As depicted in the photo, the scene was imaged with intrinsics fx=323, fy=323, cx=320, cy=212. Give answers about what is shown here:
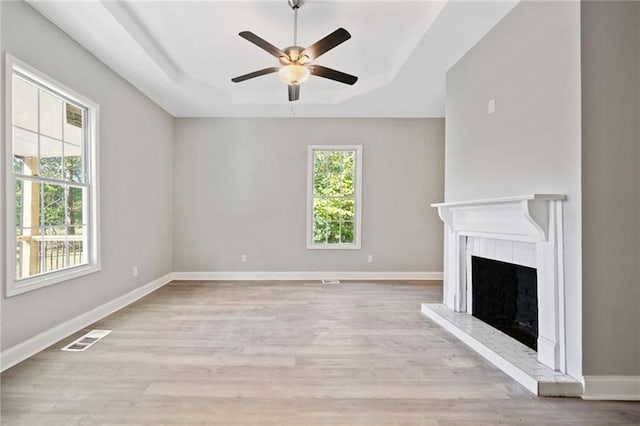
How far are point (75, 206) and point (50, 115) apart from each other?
2.85 ft

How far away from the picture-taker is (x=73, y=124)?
3.16m

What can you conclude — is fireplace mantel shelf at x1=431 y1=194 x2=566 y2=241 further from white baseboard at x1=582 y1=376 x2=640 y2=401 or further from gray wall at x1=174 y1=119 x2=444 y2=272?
gray wall at x1=174 y1=119 x2=444 y2=272

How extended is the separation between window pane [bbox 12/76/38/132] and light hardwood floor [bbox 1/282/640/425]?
1846mm

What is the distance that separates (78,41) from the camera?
301cm

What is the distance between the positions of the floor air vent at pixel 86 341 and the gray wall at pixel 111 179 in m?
0.25

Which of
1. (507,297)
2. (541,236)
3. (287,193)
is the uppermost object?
(287,193)

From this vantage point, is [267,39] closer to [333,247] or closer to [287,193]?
[287,193]

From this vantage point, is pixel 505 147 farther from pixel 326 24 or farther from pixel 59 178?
pixel 59 178

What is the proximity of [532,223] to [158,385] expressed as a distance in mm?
2721

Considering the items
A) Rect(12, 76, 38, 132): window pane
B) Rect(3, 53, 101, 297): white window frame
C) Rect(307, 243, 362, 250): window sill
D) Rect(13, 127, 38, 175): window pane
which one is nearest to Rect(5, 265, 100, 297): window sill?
Rect(3, 53, 101, 297): white window frame

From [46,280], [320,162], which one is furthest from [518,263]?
[46,280]

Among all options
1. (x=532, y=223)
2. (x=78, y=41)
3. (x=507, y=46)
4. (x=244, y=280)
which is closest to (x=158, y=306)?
(x=244, y=280)

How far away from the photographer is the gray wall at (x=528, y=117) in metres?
2.05

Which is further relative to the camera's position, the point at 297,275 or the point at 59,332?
the point at 297,275
